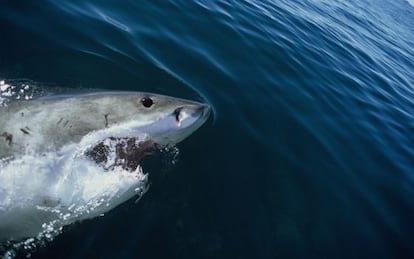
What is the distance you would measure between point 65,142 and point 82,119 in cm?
25

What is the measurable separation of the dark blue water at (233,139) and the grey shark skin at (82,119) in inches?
54.3

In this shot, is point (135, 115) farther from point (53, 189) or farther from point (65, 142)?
point (53, 189)

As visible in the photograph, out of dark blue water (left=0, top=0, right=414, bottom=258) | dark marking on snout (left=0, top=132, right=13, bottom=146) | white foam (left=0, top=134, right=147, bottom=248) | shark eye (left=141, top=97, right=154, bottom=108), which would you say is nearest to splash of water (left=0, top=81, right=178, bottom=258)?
white foam (left=0, top=134, right=147, bottom=248)

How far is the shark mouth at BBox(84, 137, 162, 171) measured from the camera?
420cm

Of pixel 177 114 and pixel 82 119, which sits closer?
pixel 82 119

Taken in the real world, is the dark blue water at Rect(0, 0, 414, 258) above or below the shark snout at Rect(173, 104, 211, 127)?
below

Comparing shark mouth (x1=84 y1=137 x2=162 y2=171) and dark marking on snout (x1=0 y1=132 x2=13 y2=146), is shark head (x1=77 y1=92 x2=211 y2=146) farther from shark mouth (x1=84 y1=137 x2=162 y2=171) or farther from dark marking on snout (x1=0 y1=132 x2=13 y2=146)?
dark marking on snout (x1=0 y1=132 x2=13 y2=146)

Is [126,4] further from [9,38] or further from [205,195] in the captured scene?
[205,195]

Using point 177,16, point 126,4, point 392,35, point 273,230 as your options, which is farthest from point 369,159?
point 392,35

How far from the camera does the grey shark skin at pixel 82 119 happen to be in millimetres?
3924

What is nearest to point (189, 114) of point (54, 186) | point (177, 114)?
point (177, 114)

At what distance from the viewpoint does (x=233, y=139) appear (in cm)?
769

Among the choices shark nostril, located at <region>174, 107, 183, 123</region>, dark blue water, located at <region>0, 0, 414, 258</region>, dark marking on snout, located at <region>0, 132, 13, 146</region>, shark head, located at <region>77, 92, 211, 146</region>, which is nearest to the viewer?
dark marking on snout, located at <region>0, 132, 13, 146</region>

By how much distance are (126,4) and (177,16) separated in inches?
50.3
